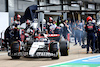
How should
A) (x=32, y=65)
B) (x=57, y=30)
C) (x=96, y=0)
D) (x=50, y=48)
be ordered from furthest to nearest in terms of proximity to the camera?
(x=96, y=0) < (x=57, y=30) < (x=50, y=48) < (x=32, y=65)

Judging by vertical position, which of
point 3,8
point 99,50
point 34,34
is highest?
point 3,8

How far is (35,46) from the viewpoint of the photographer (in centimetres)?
1073

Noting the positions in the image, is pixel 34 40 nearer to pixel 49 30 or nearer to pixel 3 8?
pixel 49 30

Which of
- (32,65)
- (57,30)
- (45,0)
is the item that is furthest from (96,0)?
(32,65)

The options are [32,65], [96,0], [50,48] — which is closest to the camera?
[32,65]

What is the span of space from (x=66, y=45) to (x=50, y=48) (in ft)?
5.82

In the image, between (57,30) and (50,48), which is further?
(57,30)

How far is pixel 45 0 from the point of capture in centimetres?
2703

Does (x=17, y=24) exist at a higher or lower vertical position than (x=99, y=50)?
higher

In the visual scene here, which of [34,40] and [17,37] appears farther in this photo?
[17,37]

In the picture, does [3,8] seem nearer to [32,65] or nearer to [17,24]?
[17,24]

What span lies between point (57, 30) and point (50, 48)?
30.5 feet

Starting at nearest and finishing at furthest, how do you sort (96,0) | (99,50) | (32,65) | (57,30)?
(32,65) < (99,50) < (57,30) < (96,0)

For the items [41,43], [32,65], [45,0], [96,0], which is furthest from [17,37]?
[96,0]
